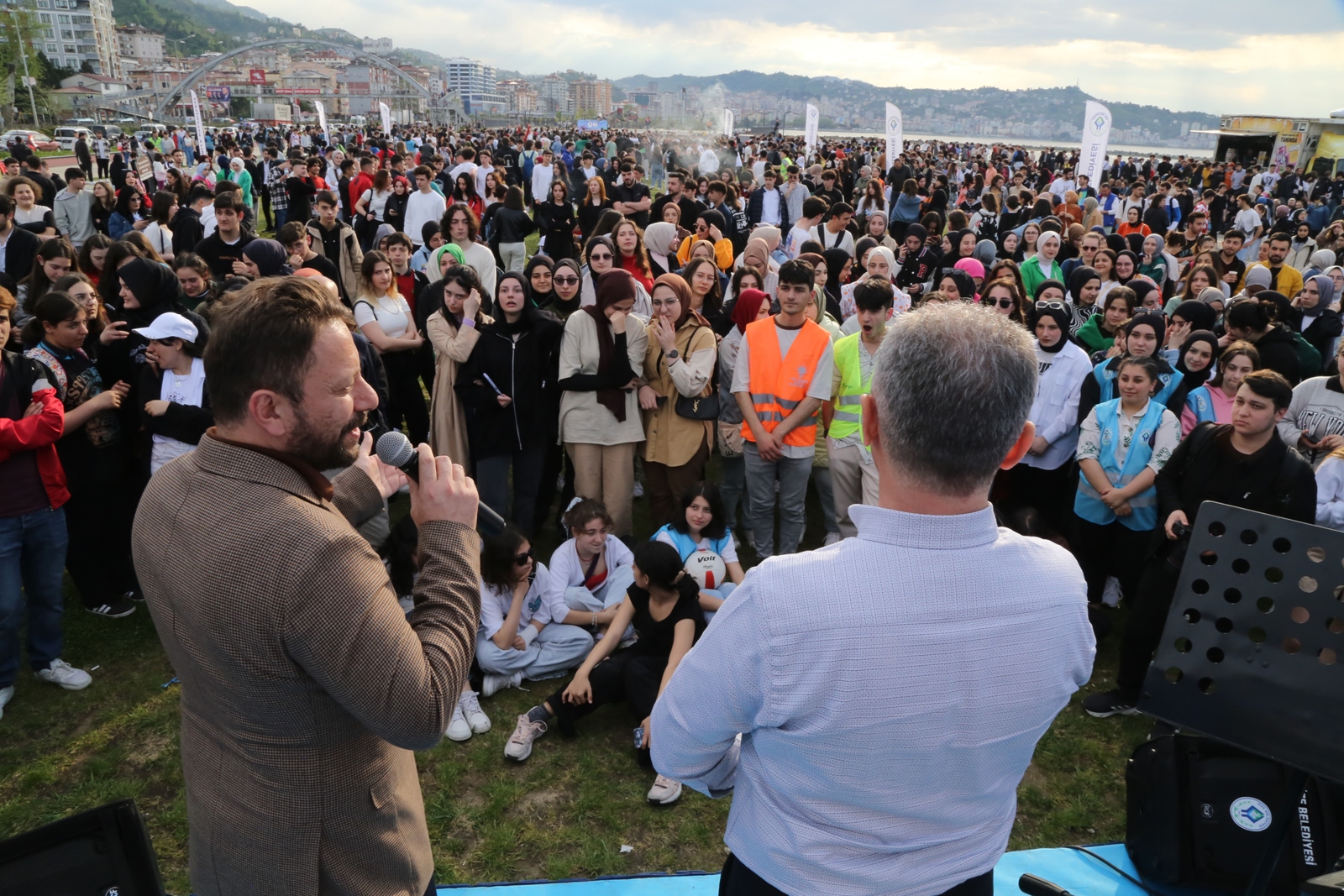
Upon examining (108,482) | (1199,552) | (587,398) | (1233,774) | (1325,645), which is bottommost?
(1233,774)

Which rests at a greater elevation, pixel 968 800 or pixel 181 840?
pixel 968 800

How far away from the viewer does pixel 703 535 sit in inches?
182

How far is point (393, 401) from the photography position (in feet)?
19.1

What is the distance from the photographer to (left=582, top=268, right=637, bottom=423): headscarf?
4852mm

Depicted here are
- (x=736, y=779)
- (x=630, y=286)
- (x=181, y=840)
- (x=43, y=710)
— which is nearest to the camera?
(x=736, y=779)

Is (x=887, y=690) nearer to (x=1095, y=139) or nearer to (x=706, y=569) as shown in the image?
(x=706, y=569)

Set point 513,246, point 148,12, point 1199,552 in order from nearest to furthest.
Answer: point 1199,552 < point 513,246 < point 148,12

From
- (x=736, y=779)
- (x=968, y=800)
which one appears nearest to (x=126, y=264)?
(x=736, y=779)

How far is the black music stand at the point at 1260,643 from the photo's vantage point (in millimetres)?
1854

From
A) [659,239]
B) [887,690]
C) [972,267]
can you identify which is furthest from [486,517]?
[659,239]

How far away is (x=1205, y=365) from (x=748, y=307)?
296 centimetres

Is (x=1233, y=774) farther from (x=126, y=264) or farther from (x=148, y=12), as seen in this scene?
(x=148, y=12)

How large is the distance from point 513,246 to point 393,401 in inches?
158

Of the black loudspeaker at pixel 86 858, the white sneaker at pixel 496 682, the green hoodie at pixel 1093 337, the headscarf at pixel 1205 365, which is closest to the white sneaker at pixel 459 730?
the white sneaker at pixel 496 682
